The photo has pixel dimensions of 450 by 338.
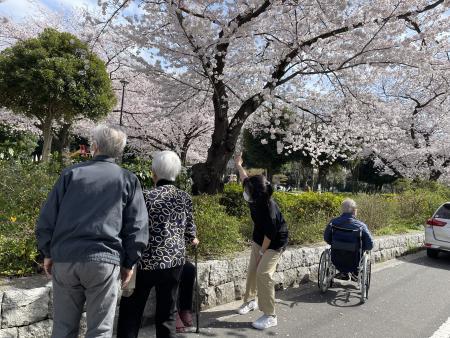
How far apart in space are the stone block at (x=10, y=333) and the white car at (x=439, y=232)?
8696 mm

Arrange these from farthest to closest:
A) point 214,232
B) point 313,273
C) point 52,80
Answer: point 52,80
point 313,273
point 214,232

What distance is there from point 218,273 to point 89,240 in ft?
8.28

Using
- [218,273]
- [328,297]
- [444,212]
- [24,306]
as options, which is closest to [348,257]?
[328,297]

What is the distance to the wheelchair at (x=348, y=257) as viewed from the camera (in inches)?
204

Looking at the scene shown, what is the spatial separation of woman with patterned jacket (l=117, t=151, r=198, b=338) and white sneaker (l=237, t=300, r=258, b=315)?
170 cm

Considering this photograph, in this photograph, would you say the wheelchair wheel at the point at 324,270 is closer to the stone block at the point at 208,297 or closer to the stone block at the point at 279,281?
the stone block at the point at 279,281

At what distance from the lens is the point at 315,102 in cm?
946

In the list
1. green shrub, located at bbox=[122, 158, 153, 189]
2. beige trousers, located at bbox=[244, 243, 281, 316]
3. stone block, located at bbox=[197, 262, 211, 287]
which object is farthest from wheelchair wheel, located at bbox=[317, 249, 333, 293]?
green shrub, located at bbox=[122, 158, 153, 189]

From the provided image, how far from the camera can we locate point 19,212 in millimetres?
4625

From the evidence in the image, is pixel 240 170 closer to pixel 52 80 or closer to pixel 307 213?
pixel 307 213

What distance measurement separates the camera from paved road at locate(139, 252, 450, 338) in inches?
161

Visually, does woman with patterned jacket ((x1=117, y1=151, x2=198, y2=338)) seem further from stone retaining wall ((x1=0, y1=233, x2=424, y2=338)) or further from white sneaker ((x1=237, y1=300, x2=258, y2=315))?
white sneaker ((x1=237, y1=300, x2=258, y2=315))

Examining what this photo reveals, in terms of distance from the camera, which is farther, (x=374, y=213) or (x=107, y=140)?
(x=374, y=213)

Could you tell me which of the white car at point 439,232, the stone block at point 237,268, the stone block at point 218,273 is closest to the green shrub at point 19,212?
the stone block at point 218,273
